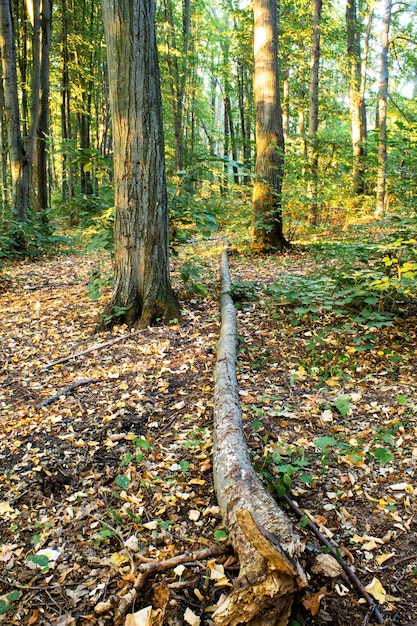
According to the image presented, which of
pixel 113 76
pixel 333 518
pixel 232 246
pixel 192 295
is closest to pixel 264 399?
pixel 333 518

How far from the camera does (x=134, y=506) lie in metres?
2.38

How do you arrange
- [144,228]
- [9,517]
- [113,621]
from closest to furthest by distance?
1. [113,621]
2. [9,517]
3. [144,228]

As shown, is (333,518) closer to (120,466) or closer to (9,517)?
(120,466)

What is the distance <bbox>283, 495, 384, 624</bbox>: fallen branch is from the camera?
67.4 inches

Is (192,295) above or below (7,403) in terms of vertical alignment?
above

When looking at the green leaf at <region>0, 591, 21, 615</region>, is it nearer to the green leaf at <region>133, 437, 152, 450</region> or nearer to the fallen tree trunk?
the fallen tree trunk

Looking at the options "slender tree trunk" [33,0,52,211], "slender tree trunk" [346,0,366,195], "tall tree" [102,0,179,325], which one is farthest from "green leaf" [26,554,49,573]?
"slender tree trunk" [346,0,366,195]

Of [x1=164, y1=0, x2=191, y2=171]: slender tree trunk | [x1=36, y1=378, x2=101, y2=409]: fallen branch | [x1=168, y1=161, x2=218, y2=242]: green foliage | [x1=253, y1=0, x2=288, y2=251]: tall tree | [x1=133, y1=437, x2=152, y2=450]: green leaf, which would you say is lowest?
[x1=133, y1=437, x2=152, y2=450]: green leaf

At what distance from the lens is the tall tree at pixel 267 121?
311 inches

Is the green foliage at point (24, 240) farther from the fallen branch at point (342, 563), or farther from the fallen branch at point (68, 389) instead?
the fallen branch at point (342, 563)

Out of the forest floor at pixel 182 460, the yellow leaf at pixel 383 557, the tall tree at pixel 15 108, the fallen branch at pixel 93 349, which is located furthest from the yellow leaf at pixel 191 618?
the tall tree at pixel 15 108

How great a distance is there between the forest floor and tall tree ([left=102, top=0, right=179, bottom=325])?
0.42m

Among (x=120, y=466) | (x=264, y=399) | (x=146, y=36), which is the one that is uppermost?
(x=146, y=36)

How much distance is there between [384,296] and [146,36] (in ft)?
11.6
